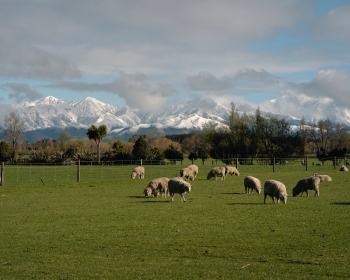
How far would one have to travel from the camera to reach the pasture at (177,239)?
10.5 m

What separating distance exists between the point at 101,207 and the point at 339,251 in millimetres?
12342

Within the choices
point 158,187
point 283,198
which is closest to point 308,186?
point 283,198

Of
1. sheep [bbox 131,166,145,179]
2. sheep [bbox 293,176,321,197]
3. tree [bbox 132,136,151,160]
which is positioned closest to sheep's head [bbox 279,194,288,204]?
sheep [bbox 293,176,321,197]

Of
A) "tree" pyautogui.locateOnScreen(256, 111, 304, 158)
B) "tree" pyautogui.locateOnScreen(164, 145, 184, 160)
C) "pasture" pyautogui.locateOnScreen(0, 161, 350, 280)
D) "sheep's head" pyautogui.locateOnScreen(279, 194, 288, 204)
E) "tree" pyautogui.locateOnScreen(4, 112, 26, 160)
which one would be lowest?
"pasture" pyautogui.locateOnScreen(0, 161, 350, 280)

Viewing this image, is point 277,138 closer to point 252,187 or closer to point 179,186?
point 252,187

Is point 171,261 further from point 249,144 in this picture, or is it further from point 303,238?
point 249,144

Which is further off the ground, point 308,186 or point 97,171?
point 97,171

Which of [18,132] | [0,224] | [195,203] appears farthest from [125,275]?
[18,132]

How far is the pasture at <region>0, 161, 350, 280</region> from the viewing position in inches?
412

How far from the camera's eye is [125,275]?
33.2 ft

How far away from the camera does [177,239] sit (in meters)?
Result: 14.0

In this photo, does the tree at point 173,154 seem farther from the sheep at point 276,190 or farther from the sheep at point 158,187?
the sheep at point 276,190

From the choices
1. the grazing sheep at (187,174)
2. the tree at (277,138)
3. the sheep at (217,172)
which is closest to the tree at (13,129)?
the tree at (277,138)

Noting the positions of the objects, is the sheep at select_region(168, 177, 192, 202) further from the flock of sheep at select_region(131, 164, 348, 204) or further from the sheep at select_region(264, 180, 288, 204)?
the sheep at select_region(264, 180, 288, 204)
